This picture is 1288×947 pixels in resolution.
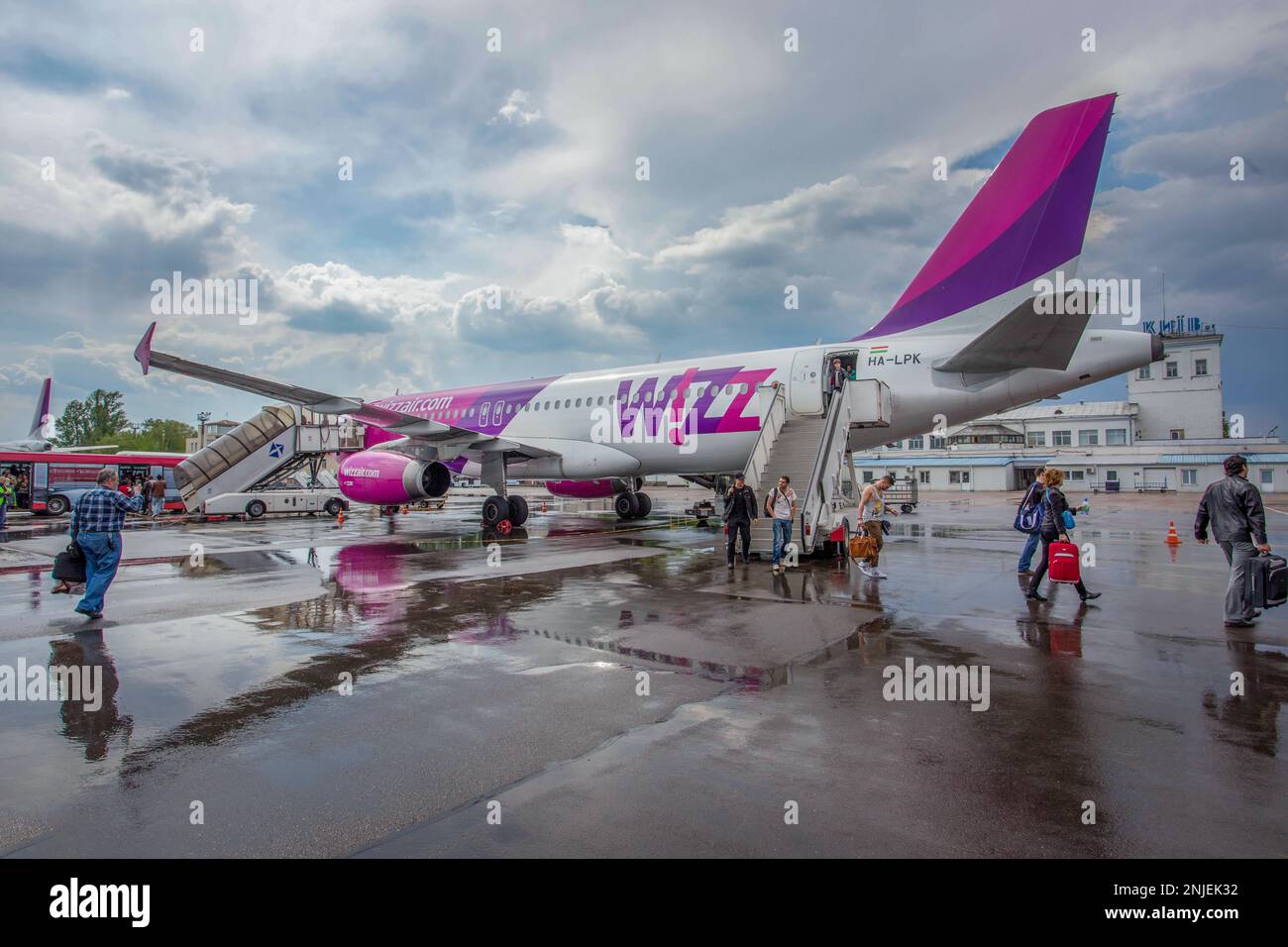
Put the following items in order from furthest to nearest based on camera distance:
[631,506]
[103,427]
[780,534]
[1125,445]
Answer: [103,427] → [1125,445] → [631,506] → [780,534]

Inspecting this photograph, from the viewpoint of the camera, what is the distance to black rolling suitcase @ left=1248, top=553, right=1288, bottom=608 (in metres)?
6.46

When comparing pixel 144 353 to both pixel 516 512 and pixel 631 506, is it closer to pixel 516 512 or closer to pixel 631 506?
pixel 516 512

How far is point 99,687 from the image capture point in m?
5.14

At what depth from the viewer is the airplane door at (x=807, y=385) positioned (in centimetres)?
1459

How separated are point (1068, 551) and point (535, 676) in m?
6.45

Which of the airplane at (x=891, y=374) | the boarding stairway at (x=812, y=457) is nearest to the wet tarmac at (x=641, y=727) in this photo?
the boarding stairway at (x=812, y=457)

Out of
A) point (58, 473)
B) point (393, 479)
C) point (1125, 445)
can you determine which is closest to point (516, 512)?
point (393, 479)

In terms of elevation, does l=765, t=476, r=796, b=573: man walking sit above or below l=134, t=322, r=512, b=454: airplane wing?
below

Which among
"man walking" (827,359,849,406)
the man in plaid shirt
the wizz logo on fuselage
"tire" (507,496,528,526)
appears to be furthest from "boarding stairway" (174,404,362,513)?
"man walking" (827,359,849,406)

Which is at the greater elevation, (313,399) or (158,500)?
(313,399)

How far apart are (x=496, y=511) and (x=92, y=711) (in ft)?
45.7

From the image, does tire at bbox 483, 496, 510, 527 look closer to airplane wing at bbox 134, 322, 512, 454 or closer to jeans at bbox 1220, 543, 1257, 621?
airplane wing at bbox 134, 322, 512, 454

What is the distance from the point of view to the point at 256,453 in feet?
82.9

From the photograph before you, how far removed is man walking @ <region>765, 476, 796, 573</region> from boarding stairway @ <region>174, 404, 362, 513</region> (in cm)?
1813
